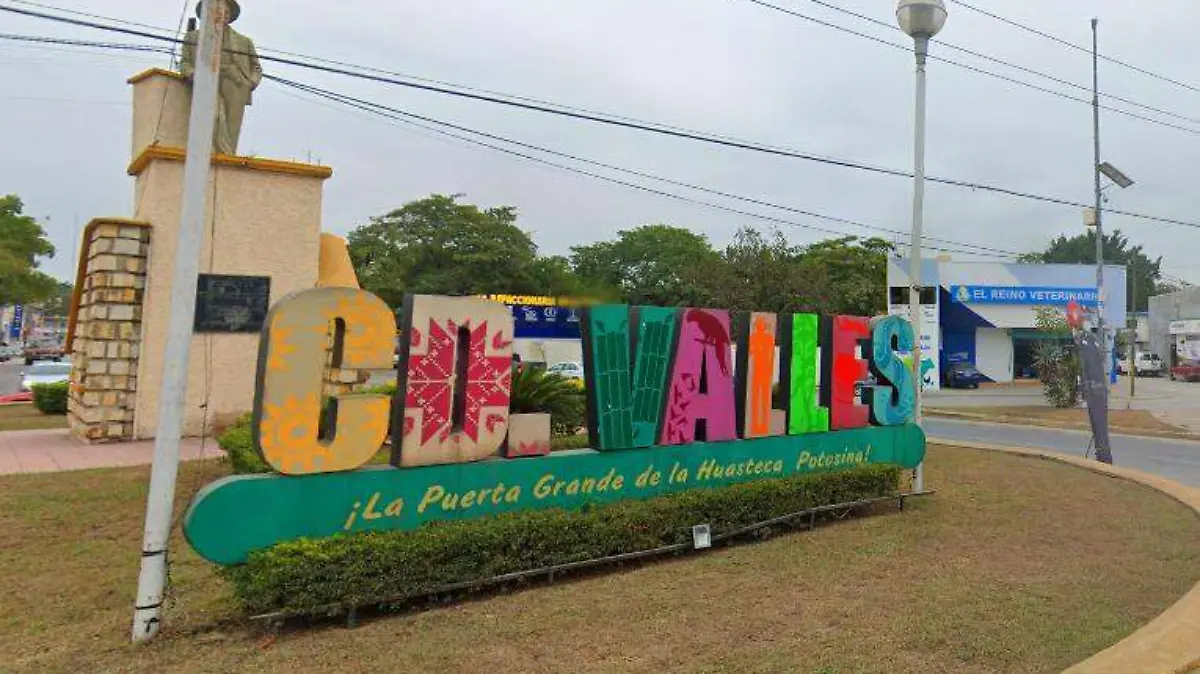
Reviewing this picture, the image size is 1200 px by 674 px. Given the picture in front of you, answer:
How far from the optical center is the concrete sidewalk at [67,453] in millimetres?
10266

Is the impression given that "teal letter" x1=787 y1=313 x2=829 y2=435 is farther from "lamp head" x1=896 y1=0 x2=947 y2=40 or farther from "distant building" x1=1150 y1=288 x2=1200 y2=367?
"distant building" x1=1150 y1=288 x2=1200 y2=367

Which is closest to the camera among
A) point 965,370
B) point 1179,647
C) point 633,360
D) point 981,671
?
point 981,671

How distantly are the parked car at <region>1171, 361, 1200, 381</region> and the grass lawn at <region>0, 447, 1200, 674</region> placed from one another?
4732 centimetres

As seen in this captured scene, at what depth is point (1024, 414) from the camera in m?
22.5

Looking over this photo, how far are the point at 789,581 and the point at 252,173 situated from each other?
11.9 metres

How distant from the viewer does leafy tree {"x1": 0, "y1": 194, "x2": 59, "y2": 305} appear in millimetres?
31878

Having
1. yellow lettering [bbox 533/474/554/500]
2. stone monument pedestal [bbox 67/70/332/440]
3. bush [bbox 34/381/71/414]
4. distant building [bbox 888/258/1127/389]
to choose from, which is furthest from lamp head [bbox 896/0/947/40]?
distant building [bbox 888/258/1127/389]

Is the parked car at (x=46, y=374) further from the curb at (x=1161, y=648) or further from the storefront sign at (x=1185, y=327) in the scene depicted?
the storefront sign at (x=1185, y=327)

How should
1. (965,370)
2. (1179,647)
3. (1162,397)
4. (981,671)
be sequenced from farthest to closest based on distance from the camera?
1. (965,370)
2. (1162,397)
3. (1179,647)
4. (981,671)

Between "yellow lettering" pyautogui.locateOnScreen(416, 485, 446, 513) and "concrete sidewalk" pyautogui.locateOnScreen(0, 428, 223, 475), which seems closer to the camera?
"yellow lettering" pyautogui.locateOnScreen(416, 485, 446, 513)

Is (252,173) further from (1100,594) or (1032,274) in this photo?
(1032,274)

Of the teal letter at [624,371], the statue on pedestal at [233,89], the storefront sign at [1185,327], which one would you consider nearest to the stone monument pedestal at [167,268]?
the statue on pedestal at [233,89]

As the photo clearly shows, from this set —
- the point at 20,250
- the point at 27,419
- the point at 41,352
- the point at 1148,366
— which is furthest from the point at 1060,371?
the point at 41,352

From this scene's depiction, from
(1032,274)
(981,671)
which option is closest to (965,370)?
(1032,274)
